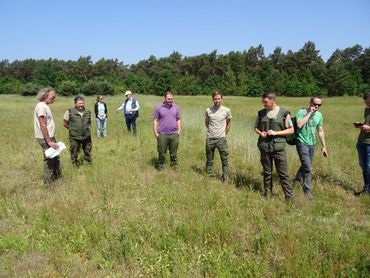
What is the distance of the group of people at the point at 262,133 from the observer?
612 cm

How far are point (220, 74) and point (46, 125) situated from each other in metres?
80.3

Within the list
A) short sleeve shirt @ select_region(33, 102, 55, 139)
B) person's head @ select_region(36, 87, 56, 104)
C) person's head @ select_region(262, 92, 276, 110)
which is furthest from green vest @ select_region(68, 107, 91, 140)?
person's head @ select_region(262, 92, 276, 110)

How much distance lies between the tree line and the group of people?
56.7 meters

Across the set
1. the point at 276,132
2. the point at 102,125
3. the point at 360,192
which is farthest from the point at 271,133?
the point at 102,125

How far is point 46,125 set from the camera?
21.5 ft

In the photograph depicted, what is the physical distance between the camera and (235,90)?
7144 cm

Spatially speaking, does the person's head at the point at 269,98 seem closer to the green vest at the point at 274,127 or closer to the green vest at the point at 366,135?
the green vest at the point at 274,127

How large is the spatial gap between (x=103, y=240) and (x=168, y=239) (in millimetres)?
898

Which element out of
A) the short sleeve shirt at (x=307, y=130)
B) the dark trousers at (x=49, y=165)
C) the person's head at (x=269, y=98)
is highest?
the person's head at (x=269, y=98)

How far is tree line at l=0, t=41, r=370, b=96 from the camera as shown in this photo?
214 feet

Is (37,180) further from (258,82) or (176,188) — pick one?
(258,82)

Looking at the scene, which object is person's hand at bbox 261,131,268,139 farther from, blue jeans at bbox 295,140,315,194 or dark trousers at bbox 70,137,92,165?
dark trousers at bbox 70,137,92,165

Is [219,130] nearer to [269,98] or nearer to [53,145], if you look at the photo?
[269,98]

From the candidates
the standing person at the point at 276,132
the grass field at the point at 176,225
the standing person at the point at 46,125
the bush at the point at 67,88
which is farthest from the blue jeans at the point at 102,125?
the bush at the point at 67,88
